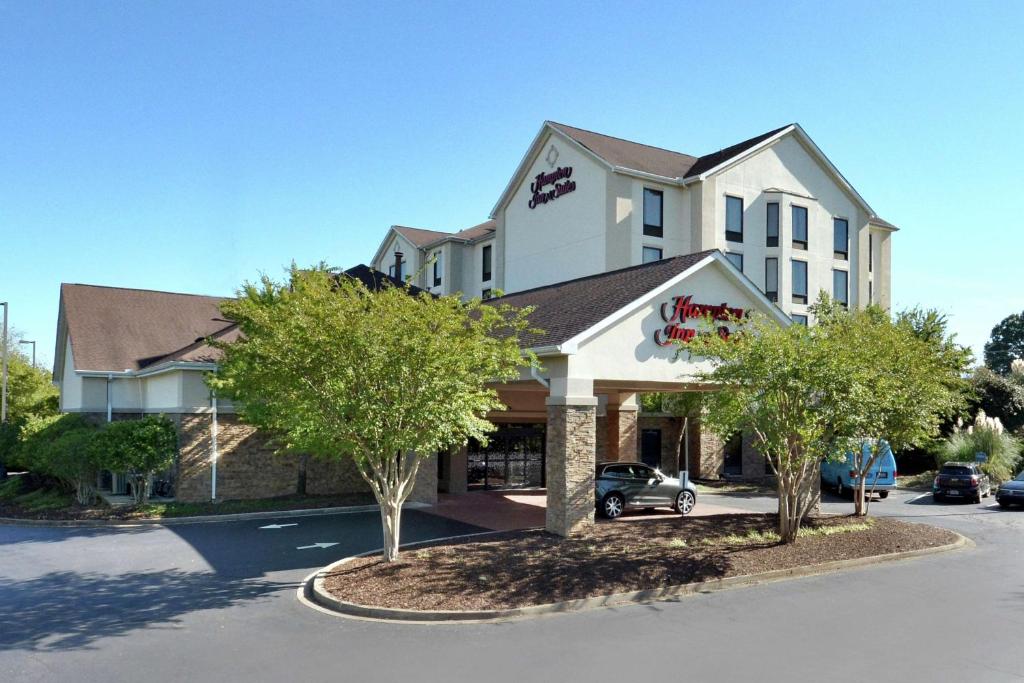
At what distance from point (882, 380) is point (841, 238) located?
34277 mm

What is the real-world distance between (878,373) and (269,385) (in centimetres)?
1317

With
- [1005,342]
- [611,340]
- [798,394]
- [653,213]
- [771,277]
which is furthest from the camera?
[1005,342]

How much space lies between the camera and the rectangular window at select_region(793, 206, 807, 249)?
149ft

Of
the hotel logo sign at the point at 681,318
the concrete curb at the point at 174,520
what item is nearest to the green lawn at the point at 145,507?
the concrete curb at the point at 174,520

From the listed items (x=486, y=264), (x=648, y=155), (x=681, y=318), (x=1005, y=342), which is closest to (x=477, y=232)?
(x=486, y=264)

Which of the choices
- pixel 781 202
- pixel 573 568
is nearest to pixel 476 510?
pixel 573 568

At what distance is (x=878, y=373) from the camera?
17641mm

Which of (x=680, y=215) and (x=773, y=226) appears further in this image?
(x=773, y=226)

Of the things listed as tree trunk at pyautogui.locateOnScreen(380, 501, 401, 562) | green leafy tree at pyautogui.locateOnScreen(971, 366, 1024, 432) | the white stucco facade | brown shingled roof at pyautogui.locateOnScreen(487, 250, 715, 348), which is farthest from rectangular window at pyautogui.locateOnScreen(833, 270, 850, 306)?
tree trunk at pyautogui.locateOnScreen(380, 501, 401, 562)

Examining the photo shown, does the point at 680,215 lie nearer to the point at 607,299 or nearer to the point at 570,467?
the point at 607,299

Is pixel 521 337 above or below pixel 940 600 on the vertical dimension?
above

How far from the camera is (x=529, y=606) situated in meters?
12.5

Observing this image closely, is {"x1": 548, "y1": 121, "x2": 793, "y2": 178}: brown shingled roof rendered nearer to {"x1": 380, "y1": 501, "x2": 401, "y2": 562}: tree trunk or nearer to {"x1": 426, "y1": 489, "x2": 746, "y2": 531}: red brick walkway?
{"x1": 426, "y1": 489, "x2": 746, "y2": 531}: red brick walkway

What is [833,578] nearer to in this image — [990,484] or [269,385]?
[269,385]
